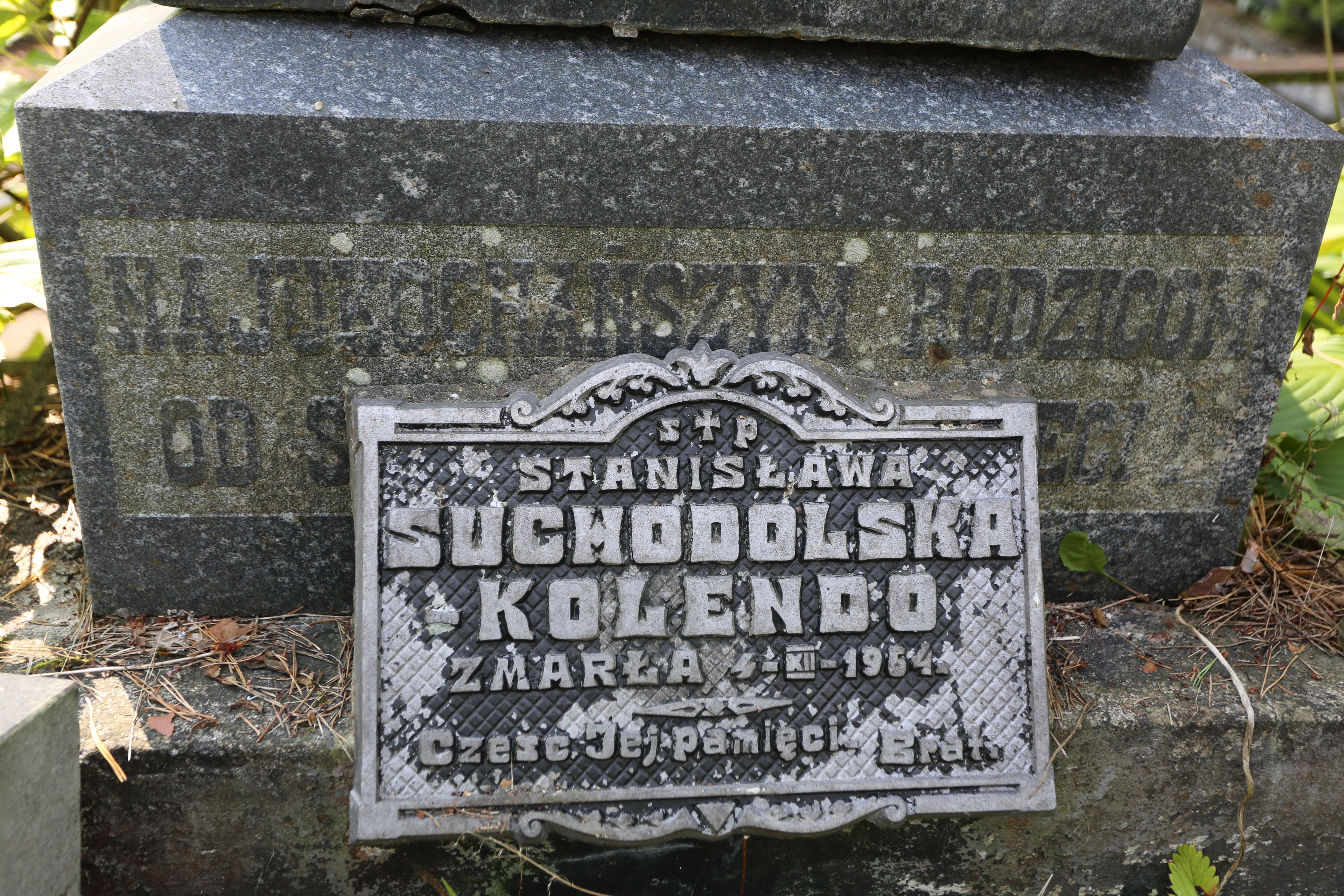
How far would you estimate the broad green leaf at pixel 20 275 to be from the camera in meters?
1.97

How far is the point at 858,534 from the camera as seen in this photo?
1.82 m

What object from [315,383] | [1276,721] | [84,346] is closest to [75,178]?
[84,346]

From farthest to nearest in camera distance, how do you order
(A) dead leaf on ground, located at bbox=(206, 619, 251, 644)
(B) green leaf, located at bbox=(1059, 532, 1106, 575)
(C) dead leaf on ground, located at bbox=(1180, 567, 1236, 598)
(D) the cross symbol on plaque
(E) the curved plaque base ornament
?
(C) dead leaf on ground, located at bbox=(1180, 567, 1236, 598)
(B) green leaf, located at bbox=(1059, 532, 1106, 575)
(A) dead leaf on ground, located at bbox=(206, 619, 251, 644)
(D) the cross symbol on plaque
(E) the curved plaque base ornament

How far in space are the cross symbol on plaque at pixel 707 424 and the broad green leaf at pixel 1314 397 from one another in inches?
64.8

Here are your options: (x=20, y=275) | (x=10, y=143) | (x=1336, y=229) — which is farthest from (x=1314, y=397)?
(x=10, y=143)

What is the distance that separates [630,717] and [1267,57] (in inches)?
268

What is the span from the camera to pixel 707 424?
5.91 feet

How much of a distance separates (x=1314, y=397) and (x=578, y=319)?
2.19 metres

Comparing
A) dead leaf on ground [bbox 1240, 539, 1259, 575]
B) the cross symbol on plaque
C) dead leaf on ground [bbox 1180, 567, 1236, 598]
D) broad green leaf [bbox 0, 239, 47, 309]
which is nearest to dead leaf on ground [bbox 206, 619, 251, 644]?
broad green leaf [bbox 0, 239, 47, 309]

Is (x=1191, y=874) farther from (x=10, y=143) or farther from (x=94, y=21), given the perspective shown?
(x=94, y=21)

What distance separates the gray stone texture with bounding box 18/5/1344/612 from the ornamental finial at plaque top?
0.14 meters

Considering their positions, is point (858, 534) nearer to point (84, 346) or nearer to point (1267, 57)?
point (84, 346)

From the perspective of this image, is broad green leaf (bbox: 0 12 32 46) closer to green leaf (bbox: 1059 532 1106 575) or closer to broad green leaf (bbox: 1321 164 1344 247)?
green leaf (bbox: 1059 532 1106 575)

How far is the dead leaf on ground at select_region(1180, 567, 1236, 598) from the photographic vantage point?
2.24 meters
